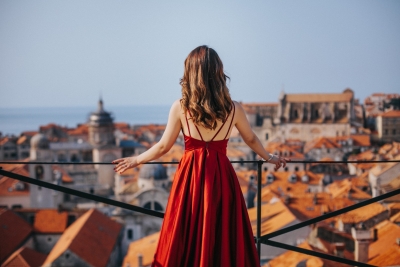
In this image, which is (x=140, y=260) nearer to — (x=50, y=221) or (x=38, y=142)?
(x=50, y=221)

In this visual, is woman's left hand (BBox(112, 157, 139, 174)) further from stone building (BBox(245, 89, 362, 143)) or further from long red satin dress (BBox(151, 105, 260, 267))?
stone building (BBox(245, 89, 362, 143))

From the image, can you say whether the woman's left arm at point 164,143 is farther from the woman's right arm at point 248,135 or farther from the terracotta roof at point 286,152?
the terracotta roof at point 286,152

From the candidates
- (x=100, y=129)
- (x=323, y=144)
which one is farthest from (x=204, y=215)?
(x=323, y=144)

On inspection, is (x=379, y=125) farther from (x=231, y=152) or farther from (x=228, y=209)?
(x=228, y=209)

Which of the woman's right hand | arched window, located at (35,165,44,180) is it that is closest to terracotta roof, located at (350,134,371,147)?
arched window, located at (35,165,44,180)

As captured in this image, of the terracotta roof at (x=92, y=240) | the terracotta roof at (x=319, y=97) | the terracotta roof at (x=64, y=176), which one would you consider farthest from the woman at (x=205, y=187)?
the terracotta roof at (x=319, y=97)

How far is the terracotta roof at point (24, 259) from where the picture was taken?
56.2 feet

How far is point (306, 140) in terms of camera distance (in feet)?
210

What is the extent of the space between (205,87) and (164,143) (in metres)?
0.47

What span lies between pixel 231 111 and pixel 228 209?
558mm

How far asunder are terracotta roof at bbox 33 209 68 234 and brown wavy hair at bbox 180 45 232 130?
24.0 m

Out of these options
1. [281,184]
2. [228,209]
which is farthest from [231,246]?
[281,184]

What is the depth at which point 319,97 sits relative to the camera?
Result: 65.8 metres

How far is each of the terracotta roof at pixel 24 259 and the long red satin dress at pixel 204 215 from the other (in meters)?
15.2
